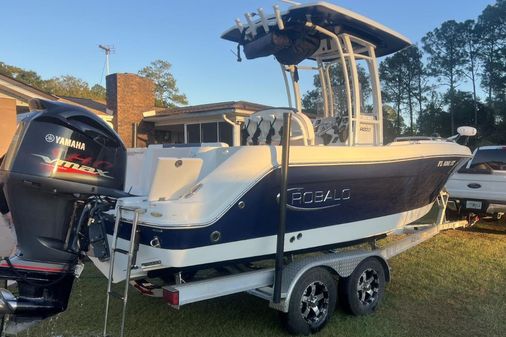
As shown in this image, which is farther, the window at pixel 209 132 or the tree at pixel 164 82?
the tree at pixel 164 82

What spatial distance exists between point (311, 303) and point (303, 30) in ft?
9.20

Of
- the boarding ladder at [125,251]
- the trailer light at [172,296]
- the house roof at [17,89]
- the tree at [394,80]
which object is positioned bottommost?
the trailer light at [172,296]

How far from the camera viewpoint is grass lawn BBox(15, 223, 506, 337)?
406 cm

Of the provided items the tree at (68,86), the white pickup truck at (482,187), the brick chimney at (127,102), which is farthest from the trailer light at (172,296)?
the tree at (68,86)

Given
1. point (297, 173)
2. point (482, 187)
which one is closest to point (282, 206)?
point (297, 173)

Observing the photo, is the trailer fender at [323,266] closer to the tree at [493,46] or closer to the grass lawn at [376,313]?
the grass lawn at [376,313]

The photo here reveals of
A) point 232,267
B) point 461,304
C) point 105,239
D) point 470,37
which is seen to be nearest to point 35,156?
point 105,239

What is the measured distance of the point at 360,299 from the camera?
174 inches

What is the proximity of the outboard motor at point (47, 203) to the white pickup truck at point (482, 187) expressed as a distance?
626 centimetres

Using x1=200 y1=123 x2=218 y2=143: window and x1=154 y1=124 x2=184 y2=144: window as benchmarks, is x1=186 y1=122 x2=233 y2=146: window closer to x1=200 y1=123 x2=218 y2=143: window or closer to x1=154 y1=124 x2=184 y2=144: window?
x1=200 y1=123 x2=218 y2=143: window

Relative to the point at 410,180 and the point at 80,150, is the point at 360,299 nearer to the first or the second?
the point at 410,180

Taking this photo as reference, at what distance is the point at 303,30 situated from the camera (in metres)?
4.76

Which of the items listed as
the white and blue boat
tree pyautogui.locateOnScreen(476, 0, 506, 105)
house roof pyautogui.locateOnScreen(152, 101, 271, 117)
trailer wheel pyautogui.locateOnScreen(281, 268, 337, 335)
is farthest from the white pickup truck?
tree pyautogui.locateOnScreen(476, 0, 506, 105)

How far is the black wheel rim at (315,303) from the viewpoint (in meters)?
3.94
